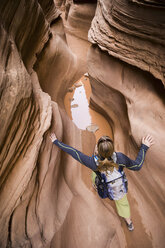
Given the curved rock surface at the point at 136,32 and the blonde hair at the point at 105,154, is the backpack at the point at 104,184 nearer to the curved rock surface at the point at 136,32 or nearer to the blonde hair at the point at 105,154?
the blonde hair at the point at 105,154

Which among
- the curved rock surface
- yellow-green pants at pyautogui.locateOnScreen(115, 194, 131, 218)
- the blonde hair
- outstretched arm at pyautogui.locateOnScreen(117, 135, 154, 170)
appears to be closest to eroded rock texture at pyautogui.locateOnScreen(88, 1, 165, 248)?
the curved rock surface

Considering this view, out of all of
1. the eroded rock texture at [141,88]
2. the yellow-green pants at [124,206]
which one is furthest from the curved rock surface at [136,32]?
the yellow-green pants at [124,206]

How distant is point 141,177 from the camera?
265 centimetres

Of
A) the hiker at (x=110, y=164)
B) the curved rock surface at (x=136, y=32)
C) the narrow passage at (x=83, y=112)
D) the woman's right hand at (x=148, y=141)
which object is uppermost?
the curved rock surface at (x=136, y=32)

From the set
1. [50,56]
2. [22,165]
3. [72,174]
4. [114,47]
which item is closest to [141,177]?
[72,174]

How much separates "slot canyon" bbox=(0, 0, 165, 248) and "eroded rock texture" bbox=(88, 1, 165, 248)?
15 millimetres

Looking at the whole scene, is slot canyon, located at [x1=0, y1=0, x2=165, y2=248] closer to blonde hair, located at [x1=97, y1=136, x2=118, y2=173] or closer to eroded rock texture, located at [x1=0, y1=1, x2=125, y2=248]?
eroded rock texture, located at [x1=0, y1=1, x2=125, y2=248]

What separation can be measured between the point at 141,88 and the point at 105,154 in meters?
1.70

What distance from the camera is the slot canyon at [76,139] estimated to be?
177cm

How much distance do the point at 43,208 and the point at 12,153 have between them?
3.18 feet

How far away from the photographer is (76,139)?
139 inches

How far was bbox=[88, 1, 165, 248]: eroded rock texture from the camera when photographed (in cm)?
219

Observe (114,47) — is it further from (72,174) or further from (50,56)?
(72,174)

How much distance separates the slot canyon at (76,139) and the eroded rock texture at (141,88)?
0.6 inches
